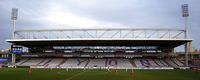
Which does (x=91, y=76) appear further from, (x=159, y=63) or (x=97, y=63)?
(x=159, y=63)

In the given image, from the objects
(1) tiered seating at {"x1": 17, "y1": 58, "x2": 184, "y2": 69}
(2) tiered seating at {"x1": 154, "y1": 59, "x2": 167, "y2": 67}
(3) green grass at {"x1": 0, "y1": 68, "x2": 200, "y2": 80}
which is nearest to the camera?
(3) green grass at {"x1": 0, "y1": 68, "x2": 200, "y2": 80}

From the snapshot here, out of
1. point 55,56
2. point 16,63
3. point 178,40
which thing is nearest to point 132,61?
point 178,40

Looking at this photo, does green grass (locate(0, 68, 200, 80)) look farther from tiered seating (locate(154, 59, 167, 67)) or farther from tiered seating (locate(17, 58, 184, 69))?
tiered seating (locate(17, 58, 184, 69))

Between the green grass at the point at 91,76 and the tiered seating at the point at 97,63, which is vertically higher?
the green grass at the point at 91,76

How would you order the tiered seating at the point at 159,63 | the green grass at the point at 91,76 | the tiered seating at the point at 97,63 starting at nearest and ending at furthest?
the green grass at the point at 91,76
the tiered seating at the point at 159,63
the tiered seating at the point at 97,63

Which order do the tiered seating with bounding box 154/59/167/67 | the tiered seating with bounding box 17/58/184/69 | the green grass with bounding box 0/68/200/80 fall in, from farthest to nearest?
the tiered seating with bounding box 17/58/184/69, the tiered seating with bounding box 154/59/167/67, the green grass with bounding box 0/68/200/80

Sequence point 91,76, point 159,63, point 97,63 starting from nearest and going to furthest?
1. point 91,76
2. point 159,63
3. point 97,63

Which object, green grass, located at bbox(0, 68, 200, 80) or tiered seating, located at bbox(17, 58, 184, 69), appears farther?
tiered seating, located at bbox(17, 58, 184, 69)

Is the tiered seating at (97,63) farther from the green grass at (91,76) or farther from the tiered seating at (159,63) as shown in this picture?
the green grass at (91,76)

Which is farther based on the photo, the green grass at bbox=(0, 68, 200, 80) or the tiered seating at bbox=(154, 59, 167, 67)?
the tiered seating at bbox=(154, 59, 167, 67)

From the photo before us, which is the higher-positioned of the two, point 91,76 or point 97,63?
point 91,76

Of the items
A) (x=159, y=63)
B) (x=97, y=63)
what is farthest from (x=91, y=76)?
(x=159, y=63)

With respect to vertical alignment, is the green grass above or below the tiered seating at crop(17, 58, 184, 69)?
above

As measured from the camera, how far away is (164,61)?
90.9 meters
